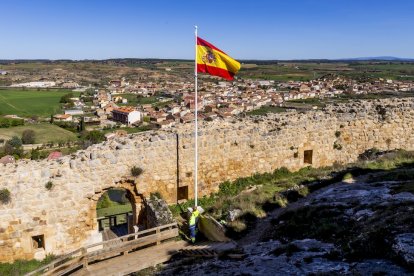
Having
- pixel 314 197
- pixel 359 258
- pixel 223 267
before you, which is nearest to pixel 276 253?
pixel 223 267

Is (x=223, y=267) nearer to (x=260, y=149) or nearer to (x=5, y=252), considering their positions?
(x=5, y=252)

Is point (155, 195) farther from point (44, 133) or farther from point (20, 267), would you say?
point (44, 133)

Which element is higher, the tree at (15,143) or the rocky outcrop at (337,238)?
the rocky outcrop at (337,238)

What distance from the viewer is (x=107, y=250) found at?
9.87 meters

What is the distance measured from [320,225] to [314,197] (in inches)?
113

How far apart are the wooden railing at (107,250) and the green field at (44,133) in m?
67.9

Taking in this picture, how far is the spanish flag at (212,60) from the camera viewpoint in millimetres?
12531

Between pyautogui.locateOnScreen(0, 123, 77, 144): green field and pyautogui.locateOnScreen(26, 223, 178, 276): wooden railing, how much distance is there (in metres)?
67.9

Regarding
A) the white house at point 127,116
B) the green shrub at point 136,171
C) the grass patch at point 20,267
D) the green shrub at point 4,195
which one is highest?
the green shrub at point 136,171

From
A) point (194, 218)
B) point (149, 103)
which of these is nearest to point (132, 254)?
point (194, 218)

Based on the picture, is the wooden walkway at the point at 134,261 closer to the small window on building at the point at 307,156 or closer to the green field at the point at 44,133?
the small window on building at the point at 307,156

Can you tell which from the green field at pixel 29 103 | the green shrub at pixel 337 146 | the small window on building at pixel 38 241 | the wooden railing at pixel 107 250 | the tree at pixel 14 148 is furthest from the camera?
the green field at pixel 29 103

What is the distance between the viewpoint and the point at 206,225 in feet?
35.9

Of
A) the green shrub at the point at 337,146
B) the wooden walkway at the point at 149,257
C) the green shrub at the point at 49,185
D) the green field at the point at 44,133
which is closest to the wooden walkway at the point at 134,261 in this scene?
the wooden walkway at the point at 149,257
